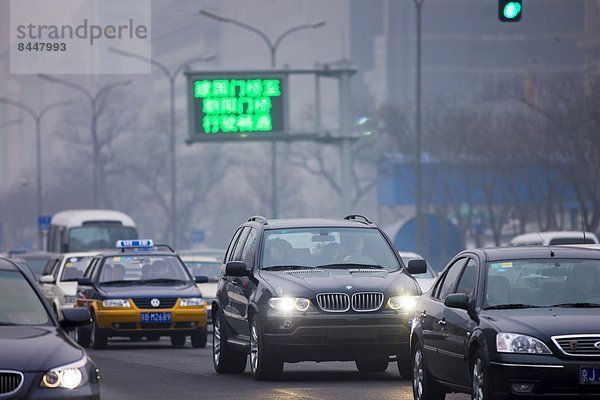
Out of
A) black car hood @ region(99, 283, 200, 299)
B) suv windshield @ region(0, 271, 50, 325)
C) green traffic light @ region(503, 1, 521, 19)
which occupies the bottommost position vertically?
black car hood @ region(99, 283, 200, 299)

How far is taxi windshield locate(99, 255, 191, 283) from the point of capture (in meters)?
27.8

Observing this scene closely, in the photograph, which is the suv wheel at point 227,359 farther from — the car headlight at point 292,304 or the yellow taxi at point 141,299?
the yellow taxi at point 141,299

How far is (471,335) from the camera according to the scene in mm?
13172

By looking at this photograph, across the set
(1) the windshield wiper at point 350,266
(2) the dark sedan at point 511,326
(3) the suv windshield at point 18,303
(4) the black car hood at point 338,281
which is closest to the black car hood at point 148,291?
(1) the windshield wiper at point 350,266

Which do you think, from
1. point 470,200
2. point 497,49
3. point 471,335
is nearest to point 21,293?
point 471,335

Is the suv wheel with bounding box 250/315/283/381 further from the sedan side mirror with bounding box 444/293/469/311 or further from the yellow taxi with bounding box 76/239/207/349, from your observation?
the yellow taxi with bounding box 76/239/207/349

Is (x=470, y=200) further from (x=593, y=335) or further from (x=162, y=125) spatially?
(x=593, y=335)

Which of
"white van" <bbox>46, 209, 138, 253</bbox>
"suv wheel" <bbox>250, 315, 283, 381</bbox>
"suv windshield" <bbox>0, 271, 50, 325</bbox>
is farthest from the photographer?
"white van" <bbox>46, 209, 138, 253</bbox>

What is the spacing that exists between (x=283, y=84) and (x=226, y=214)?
88.7 meters

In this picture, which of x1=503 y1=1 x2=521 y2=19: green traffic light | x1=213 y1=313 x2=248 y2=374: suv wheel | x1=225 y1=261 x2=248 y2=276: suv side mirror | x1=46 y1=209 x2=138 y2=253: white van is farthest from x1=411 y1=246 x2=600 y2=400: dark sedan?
x1=46 y1=209 x2=138 y2=253: white van

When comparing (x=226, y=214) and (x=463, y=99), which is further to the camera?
(x=226, y=214)

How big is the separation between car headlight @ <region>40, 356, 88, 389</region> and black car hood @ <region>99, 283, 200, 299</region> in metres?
16.3

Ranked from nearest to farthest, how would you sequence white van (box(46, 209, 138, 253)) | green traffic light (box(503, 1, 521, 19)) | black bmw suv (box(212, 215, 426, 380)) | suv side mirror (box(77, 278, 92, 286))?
black bmw suv (box(212, 215, 426, 380)), green traffic light (box(503, 1, 521, 19)), suv side mirror (box(77, 278, 92, 286)), white van (box(46, 209, 138, 253))

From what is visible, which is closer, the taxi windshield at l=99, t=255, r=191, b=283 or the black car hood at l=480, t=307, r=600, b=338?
the black car hood at l=480, t=307, r=600, b=338
